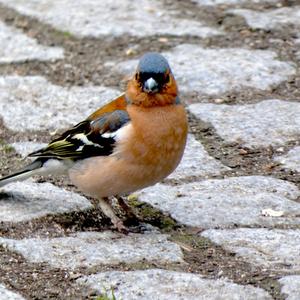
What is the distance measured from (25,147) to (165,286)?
1930 mm

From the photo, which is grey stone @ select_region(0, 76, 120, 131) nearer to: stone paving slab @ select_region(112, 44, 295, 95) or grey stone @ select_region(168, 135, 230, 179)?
stone paving slab @ select_region(112, 44, 295, 95)

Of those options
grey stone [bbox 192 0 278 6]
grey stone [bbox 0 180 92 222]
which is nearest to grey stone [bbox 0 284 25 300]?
grey stone [bbox 0 180 92 222]

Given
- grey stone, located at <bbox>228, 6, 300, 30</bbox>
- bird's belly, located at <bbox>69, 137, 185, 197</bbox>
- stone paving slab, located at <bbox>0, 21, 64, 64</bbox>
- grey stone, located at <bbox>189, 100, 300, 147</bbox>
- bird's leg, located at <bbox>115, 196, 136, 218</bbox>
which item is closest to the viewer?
bird's belly, located at <bbox>69, 137, 185, 197</bbox>

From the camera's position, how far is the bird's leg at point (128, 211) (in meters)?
4.72

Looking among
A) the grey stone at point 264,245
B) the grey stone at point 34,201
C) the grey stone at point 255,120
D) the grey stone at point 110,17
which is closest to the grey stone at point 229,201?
the grey stone at point 264,245

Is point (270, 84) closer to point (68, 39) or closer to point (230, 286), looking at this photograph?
point (68, 39)

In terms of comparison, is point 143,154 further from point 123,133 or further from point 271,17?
point 271,17

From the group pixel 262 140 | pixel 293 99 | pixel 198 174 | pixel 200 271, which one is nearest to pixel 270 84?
pixel 293 99

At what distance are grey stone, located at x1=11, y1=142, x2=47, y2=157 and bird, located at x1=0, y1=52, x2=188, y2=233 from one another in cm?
51

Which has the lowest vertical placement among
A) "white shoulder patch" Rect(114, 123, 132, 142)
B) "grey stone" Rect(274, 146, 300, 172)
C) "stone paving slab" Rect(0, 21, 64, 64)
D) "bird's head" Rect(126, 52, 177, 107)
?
"grey stone" Rect(274, 146, 300, 172)

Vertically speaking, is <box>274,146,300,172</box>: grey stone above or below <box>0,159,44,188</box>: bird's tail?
below

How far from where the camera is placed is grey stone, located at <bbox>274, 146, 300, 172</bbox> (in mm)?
5141

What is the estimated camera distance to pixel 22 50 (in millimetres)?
6789

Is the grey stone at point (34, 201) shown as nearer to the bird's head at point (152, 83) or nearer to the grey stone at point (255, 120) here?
the bird's head at point (152, 83)
